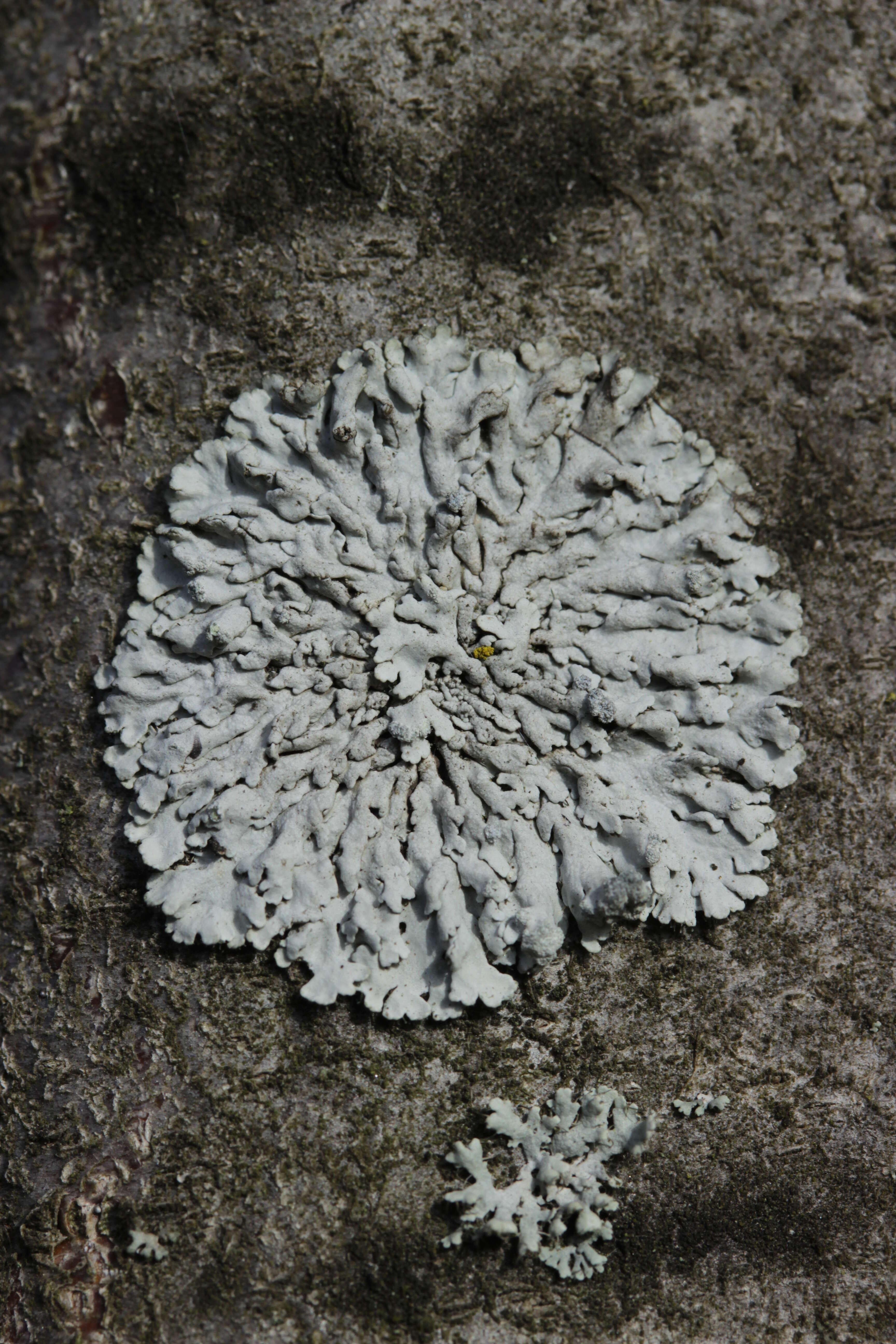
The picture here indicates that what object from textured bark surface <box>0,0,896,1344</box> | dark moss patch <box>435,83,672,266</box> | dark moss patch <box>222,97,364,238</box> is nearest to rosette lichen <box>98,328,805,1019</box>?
textured bark surface <box>0,0,896,1344</box>

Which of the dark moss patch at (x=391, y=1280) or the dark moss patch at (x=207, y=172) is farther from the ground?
the dark moss patch at (x=207, y=172)

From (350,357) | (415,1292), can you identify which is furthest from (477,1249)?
(350,357)

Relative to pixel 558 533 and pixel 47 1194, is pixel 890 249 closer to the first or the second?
pixel 558 533

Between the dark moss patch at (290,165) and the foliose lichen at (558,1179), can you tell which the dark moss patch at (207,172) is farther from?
the foliose lichen at (558,1179)

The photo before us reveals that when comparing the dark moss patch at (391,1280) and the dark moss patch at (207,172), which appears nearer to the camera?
the dark moss patch at (391,1280)

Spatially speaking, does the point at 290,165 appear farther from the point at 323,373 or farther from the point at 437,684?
the point at 437,684

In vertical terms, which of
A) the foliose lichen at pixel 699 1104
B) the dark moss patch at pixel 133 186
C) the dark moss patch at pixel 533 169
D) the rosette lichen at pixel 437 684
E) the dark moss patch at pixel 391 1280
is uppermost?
the dark moss patch at pixel 533 169

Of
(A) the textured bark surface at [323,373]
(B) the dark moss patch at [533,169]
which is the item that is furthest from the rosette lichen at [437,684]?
(B) the dark moss patch at [533,169]
